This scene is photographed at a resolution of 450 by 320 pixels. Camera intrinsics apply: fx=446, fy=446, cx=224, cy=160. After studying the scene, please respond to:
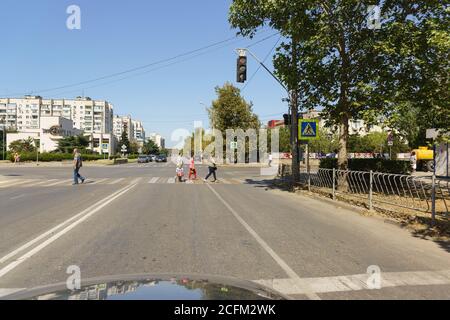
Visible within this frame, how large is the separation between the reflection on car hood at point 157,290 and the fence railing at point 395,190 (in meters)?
7.79

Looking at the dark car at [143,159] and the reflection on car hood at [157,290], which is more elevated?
the dark car at [143,159]

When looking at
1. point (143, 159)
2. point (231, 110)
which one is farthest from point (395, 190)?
point (143, 159)

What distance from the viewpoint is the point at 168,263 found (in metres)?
6.09

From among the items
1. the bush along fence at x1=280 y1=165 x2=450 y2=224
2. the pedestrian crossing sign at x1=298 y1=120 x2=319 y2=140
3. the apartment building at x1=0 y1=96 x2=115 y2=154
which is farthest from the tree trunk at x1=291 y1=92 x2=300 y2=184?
the apartment building at x1=0 y1=96 x2=115 y2=154

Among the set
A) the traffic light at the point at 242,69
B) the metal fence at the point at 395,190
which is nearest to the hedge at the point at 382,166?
the metal fence at the point at 395,190

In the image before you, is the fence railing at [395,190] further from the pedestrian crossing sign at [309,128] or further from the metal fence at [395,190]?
the pedestrian crossing sign at [309,128]

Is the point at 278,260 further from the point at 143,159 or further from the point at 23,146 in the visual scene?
the point at 23,146

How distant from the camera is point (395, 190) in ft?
37.0

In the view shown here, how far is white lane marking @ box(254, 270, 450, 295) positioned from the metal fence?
14.4 ft

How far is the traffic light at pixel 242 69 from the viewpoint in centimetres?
1969

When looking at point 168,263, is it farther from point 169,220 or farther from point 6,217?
point 6,217

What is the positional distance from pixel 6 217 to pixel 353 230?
26.3 feet

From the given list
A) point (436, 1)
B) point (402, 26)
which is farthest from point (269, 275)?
point (436, 1)

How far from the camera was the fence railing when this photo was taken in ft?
32.2
